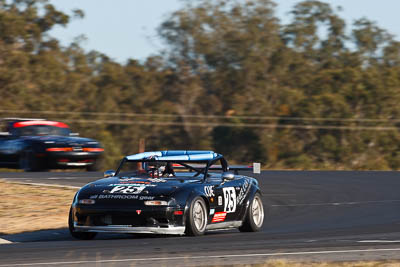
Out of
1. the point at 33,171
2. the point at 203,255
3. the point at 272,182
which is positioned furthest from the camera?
the point at 33,171

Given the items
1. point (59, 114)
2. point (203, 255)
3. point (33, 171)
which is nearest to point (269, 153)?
point (59, 114)

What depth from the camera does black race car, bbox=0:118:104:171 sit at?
26.3 meters

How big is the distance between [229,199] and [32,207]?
13.7 ft

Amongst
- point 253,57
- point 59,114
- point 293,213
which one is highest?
point 253,57

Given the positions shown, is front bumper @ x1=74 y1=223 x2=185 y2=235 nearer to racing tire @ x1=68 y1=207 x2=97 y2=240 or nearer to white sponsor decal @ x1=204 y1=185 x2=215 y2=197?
racing tire @ x1=68 y1=207 x2=97 y2=240

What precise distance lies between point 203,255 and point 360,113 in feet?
125

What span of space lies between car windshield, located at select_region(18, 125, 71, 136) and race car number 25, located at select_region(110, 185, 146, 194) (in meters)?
16.8

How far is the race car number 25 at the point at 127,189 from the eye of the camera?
1152 centimetres

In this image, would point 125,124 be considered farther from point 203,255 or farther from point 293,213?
point 203,255

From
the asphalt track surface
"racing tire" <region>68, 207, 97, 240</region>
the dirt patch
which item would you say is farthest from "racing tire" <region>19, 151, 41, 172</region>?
"racing tire" <region>68, 207, 97, 240</region>

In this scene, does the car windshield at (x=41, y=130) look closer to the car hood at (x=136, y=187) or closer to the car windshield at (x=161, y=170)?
the car windshield at (x=161, y=170)

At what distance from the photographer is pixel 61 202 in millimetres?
16062

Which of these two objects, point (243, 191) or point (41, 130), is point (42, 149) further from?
point (243, 191)

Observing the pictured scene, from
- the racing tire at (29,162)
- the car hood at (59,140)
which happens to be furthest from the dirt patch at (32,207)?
the car hood at (59,140)
